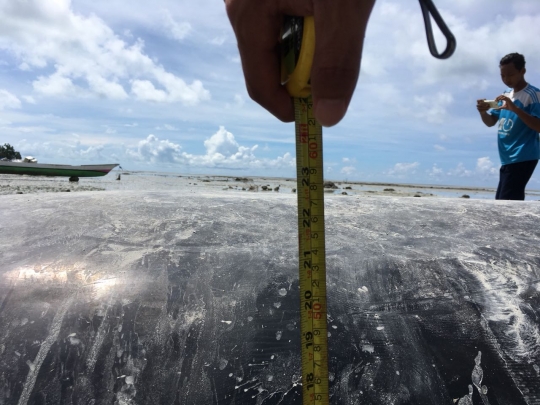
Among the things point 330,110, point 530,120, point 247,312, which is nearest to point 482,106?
point 530,120

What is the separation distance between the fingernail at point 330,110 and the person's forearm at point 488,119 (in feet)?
12.3

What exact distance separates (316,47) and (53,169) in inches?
688

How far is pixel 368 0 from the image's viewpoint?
651 millimetres

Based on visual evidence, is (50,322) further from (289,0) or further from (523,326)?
(523,326)

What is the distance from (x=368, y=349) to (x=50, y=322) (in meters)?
0.81

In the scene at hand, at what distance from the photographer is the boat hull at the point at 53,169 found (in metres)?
15.5

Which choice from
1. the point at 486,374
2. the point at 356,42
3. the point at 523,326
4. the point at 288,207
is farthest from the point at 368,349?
the point at 288,207

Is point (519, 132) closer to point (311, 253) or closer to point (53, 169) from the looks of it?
point (311, 253)

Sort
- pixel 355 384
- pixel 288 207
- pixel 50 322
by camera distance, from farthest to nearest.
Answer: pixel 288 207 → pixel 50 322 → pixel 355 384

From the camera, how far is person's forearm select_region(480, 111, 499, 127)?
3930 millimetres

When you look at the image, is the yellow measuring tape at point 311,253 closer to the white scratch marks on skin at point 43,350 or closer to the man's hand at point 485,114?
the white scratch marks on skin at point 43,350

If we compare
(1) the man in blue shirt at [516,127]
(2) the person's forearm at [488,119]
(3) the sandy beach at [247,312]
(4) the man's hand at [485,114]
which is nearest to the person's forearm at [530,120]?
(1) the man in blue shirt at [516,127]

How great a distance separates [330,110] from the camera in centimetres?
71

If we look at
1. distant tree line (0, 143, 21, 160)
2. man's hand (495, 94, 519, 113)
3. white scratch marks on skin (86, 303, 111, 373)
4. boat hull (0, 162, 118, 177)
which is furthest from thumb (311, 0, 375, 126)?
distant tree line (0, 143, 21, 160)
